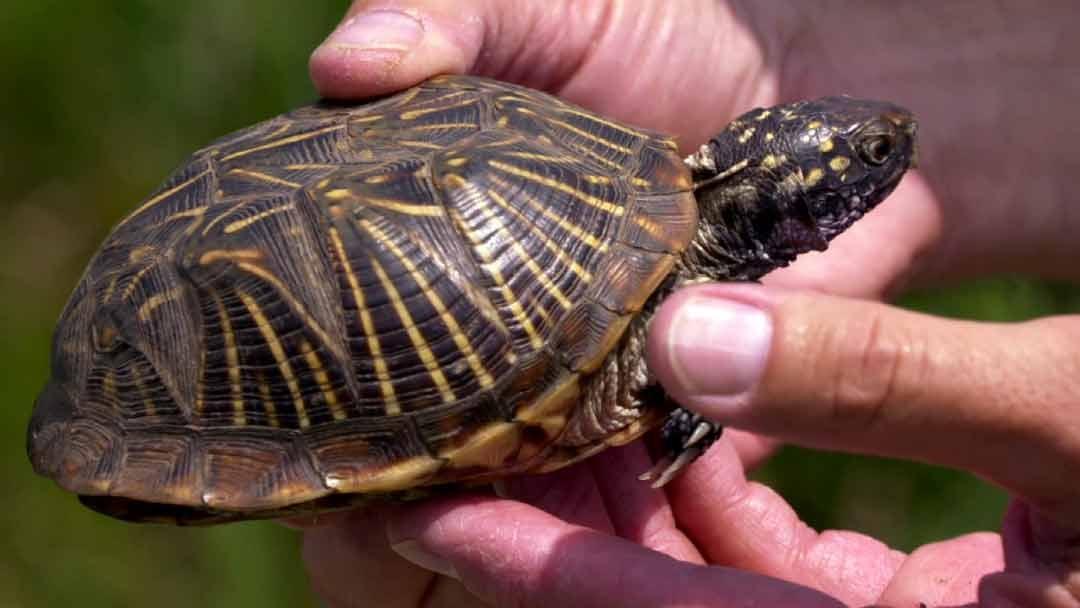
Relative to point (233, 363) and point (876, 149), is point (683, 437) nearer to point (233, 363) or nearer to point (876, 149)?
point (876, 149)

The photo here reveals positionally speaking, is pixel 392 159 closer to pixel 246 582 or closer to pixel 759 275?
pixel 759 275

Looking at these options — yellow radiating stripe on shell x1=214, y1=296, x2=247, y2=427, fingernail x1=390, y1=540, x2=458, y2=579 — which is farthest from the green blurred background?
yellow radiating stripe on shell x1=214, y1=296, x2=247, y2=427

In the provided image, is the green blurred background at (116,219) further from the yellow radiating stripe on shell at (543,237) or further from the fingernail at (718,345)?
the fingernail at (718,345)

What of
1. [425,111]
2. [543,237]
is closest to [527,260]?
[543,237]

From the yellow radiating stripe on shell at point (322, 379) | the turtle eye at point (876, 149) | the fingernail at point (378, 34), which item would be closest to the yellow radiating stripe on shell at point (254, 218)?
the yellow radiating stripe on shell at point (322, 379)

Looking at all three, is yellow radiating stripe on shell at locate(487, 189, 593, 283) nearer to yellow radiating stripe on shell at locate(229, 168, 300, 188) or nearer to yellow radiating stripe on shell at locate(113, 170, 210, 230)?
yellow radiating stripe on shell at locate(229, 168, 300, 188)

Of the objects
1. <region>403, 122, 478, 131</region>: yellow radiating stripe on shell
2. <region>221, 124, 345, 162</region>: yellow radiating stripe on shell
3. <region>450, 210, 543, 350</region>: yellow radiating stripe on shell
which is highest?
<region>403, 122, 478, 131</region>: yellow radiating stripe on shell
